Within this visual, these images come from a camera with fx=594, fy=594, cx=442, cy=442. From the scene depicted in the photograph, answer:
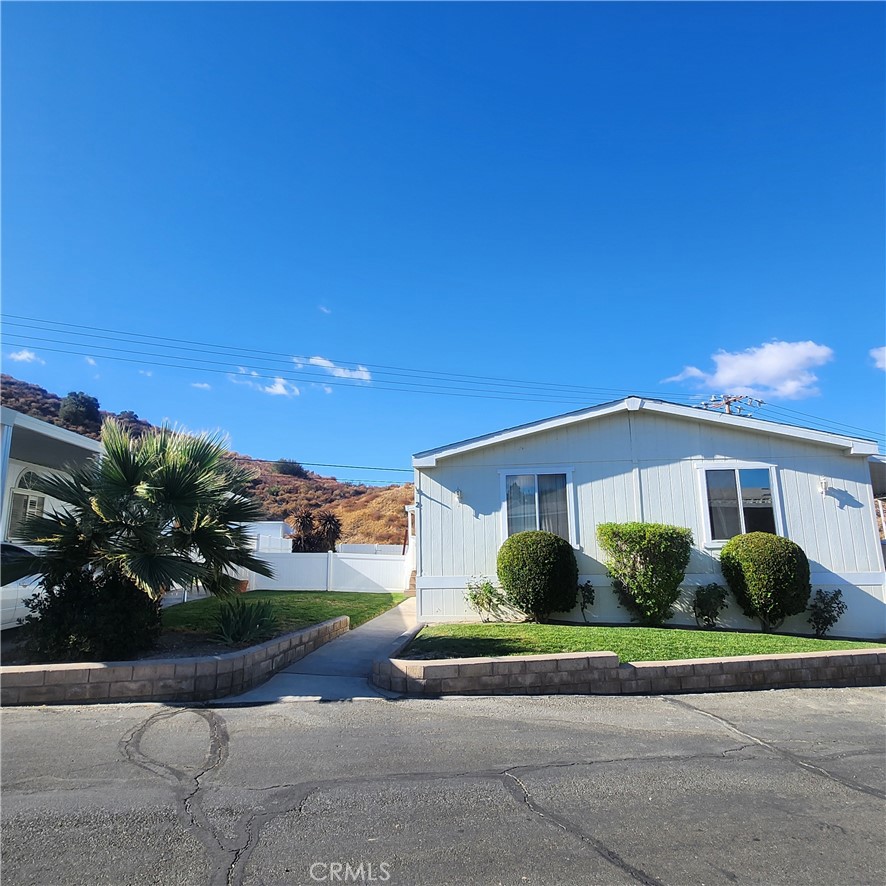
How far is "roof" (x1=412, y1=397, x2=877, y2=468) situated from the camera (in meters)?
11.9

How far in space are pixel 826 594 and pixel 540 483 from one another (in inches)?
227

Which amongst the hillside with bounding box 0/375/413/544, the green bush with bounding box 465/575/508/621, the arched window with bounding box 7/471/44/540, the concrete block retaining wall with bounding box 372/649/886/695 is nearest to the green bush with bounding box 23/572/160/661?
the concrete block retaining wall with bounding box 372/649/886/695

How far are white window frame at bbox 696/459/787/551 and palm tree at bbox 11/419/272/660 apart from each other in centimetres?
842

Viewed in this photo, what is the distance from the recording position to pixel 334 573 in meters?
21.8

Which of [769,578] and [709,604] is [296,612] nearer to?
[709,604]

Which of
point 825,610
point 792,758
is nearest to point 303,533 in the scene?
Answer: point 825,610

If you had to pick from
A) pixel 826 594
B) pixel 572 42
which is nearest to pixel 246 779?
pixel 826 594

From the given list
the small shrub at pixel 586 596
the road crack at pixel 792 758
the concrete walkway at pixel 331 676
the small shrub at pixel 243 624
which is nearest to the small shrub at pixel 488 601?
the small shrub at pixel 586 596

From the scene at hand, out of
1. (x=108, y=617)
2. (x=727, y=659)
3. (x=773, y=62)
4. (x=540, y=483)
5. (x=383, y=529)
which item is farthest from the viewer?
(x=383, y=529)

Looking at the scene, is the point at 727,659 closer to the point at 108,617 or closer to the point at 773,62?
the point at 108,617

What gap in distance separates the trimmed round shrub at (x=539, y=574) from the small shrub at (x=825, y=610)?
457cm

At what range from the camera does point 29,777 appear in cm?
413

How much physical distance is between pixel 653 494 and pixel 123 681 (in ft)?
31.6

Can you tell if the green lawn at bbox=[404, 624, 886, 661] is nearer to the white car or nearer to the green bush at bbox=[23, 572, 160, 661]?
the green bush at bbox=[23, 572, 160, 661]
